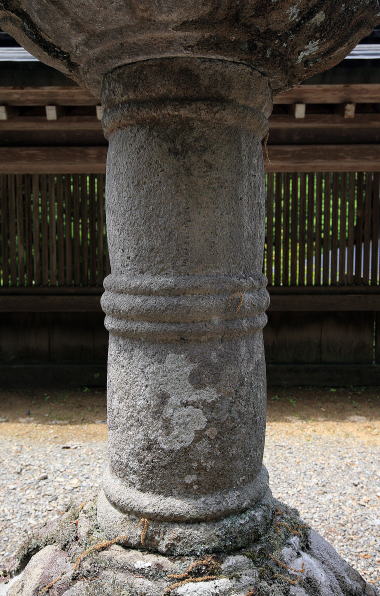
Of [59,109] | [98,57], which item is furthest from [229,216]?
[59,109]

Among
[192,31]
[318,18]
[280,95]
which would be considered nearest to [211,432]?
[192,31]

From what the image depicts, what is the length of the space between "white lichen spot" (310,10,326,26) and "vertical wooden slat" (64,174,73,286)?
4562mm

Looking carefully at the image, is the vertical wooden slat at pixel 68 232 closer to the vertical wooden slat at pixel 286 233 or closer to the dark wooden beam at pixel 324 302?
the dark wooden beam at pixel 324 302

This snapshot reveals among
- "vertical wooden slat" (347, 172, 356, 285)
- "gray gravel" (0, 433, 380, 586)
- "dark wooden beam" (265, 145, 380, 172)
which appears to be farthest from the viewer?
"vertical wooden slat" (347, 172, 356, 285)

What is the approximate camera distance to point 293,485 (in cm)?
314

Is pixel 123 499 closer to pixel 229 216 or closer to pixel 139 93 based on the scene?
pixel 229 216

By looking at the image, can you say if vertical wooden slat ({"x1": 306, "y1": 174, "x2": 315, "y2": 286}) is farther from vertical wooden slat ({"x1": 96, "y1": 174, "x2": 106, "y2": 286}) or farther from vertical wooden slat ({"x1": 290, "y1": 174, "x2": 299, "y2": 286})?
vertical wooden slat ({"x1": 96, "y1": 174, "x2": 106, "y2": 286})

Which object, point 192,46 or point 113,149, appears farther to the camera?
point 113,149

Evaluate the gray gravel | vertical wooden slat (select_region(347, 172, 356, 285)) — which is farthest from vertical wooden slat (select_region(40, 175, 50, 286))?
vertical wooden slat (select_region(347, 172, 356, 285))

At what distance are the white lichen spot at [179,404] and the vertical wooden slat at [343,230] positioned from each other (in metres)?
4.62

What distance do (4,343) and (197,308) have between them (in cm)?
499

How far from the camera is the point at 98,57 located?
1.29 metres

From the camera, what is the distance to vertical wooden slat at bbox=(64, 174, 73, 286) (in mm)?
5438

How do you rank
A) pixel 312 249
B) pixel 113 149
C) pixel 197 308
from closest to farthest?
pixel 197 308, pixel 113 149, pixel 312 249
